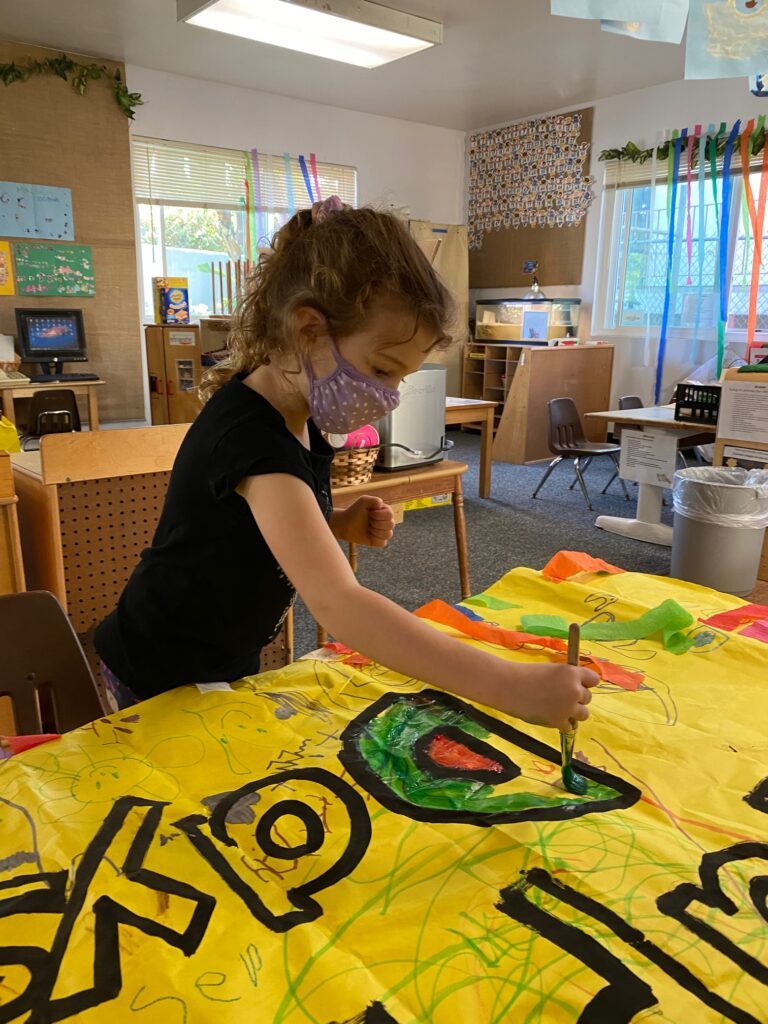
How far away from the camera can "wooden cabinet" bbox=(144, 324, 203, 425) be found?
220 inches

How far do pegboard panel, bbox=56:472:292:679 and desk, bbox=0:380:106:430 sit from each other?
11.0 feet

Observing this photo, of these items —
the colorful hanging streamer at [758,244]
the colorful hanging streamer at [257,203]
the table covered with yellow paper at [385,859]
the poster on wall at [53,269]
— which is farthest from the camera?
the colorful hanging streamer at [257,203]

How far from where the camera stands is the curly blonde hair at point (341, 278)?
0.82 meters

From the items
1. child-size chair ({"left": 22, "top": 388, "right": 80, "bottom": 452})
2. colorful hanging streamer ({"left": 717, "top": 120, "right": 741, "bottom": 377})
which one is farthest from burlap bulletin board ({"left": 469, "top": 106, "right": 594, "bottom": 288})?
child-size chair ({"left": 22, "top": 388, "right": 80, "bottom": 452})

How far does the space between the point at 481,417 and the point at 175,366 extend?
244 centimetres

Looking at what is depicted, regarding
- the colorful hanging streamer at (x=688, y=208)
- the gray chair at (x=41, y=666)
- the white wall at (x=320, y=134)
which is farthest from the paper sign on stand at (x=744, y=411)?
the colorful hanging streamer at (x=688, y=208)

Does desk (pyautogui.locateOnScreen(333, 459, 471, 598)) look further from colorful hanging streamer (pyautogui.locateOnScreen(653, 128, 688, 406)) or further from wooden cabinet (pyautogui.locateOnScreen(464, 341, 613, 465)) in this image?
colorful hanging streamer (pyautogui.locateOnScreen(653, 128, 688, 406))

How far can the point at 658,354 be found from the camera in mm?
6516

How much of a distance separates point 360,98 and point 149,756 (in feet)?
23.2

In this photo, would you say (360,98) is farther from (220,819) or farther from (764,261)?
(220,819)

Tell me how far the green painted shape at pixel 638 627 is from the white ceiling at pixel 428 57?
15.4 feet

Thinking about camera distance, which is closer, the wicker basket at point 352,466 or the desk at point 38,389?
the wicker basket at point 352,466

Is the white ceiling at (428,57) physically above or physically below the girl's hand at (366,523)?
above

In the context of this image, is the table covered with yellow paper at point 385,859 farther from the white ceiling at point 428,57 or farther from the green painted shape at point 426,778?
the white ceiling at point 428,57
